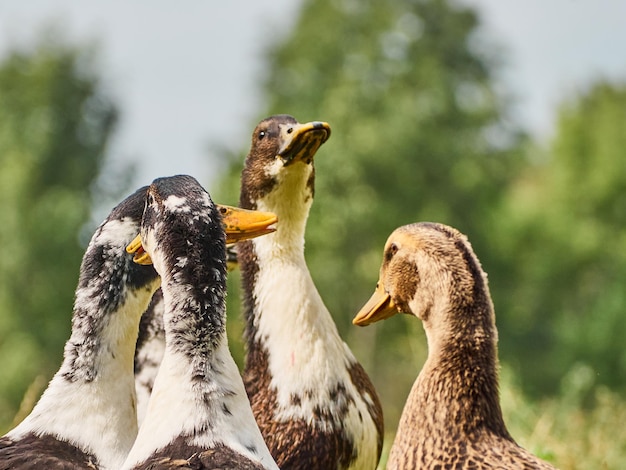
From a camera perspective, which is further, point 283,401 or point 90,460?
point 283,401

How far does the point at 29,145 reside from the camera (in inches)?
1260

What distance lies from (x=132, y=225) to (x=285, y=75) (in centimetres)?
3292

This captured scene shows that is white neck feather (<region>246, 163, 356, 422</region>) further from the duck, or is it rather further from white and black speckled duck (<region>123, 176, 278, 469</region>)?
white and black speckled duck (<region>123, 176, 278, 469</region>)

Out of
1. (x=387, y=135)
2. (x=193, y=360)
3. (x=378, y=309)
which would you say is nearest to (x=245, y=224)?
(x=193, y=360)

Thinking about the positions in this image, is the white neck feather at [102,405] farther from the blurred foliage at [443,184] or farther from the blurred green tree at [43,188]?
the blurred green tree at [43,188]

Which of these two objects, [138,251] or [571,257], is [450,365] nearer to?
[138,251]

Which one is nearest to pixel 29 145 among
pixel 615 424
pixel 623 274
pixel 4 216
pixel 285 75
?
pixel 4 216

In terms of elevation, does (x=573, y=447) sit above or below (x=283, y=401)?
below

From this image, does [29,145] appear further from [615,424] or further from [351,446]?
[351,446]

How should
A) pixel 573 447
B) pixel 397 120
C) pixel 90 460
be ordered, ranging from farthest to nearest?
pixel 397 120
pixel 573 447
pixel 90 460

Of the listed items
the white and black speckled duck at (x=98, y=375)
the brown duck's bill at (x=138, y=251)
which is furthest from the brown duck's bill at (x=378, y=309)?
the brown duck's bill at (x=138, y=251)

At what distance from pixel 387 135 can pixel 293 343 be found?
82.2 ft

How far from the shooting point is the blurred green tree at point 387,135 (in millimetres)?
29562

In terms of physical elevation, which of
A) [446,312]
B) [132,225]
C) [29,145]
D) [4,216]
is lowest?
[446,312]
